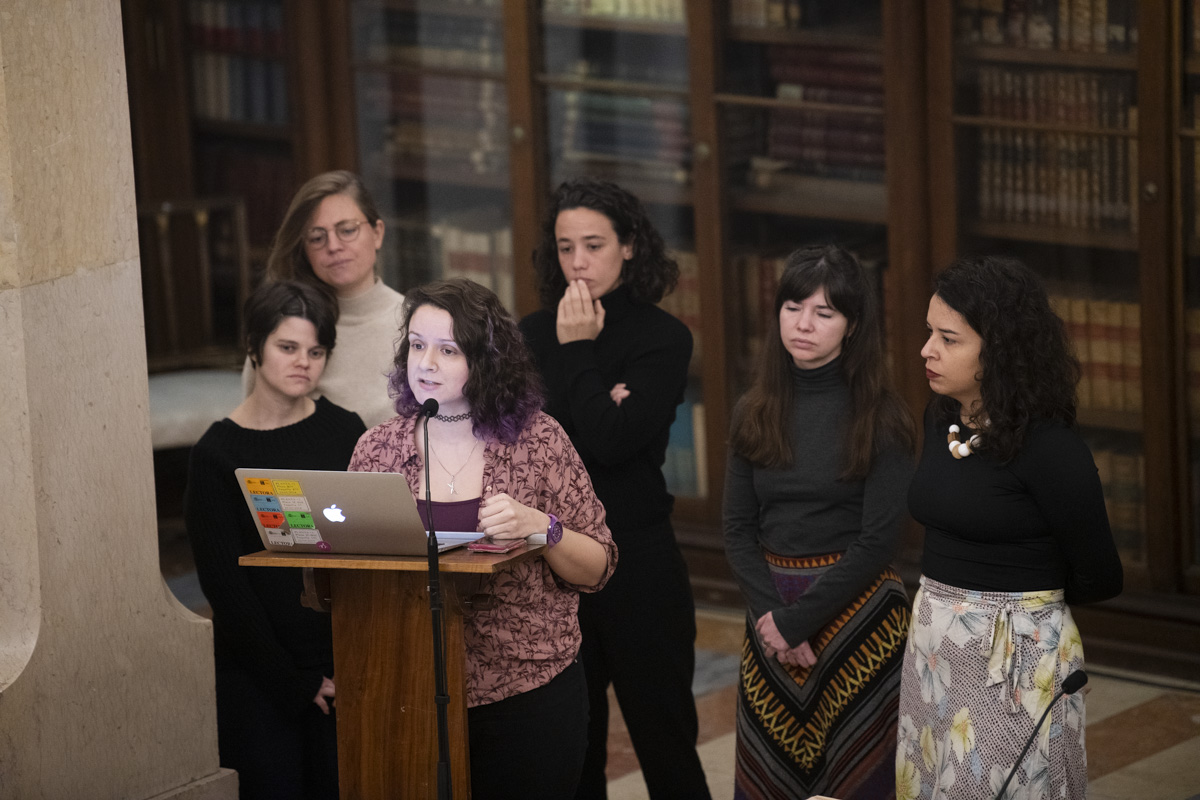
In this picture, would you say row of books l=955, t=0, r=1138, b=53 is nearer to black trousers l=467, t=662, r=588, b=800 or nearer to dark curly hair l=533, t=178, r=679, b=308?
dark curly hair l=533, t=178, r=679, b=308


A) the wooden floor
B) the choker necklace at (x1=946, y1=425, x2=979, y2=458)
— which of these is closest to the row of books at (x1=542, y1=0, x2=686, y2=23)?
the wooden floor

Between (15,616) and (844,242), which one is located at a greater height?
(844,242)

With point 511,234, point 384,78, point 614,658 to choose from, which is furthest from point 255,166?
point 614,658

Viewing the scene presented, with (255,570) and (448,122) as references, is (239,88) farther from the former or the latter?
(255,570)

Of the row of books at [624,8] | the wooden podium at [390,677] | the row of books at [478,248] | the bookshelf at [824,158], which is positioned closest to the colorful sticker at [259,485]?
the wooden podium at [390,677]

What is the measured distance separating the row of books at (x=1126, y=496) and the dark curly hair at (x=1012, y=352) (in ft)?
5.82

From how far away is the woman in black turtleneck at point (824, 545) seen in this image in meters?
2.82

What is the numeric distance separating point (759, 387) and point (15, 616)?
4.53ft

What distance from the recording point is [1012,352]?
2.51 m

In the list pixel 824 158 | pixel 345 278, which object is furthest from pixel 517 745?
pixel 824 158

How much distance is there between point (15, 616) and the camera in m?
2.83

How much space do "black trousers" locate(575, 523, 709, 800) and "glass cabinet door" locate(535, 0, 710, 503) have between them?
1.81 meters

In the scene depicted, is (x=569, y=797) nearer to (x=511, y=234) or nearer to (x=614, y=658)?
(x=614, y=658)

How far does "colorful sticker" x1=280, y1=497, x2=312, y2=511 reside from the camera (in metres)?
2.29
